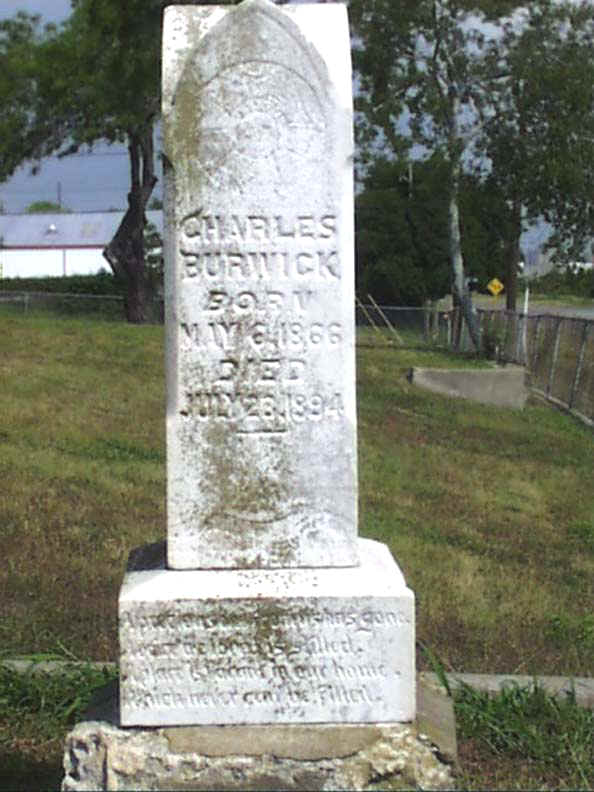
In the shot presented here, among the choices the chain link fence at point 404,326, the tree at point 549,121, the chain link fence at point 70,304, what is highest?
the tree at point 549,121

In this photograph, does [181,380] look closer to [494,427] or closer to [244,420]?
[244,420]

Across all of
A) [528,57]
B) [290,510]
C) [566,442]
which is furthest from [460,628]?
[528,57]

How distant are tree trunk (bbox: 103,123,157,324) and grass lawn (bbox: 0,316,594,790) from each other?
46.8ft

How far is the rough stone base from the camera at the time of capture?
165 inches

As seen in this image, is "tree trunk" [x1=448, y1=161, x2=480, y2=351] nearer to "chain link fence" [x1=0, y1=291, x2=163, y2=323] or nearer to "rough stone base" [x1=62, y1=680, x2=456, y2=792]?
"chain link fence" [x1=0, y1=291, x2=163, y2=323]

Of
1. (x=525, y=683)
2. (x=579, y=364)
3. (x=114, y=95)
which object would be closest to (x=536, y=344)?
(x=579, y=364)

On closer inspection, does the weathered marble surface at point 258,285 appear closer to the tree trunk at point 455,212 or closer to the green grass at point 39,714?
the green grass at point 39,714

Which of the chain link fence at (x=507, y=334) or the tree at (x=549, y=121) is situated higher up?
the tree at (x=549, y=121)

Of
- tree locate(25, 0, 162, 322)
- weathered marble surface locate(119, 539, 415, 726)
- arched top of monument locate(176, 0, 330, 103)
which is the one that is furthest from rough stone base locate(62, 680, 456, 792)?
tree locate(25, 0, 162, 322)

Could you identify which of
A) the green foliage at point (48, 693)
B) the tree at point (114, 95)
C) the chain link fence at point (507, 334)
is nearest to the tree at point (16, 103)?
the tree at point (114, 95)

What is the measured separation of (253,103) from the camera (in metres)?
4.39

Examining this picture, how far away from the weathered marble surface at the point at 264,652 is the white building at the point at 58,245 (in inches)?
2902

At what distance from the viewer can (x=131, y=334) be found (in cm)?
2272

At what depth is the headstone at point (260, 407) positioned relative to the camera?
4.34m
